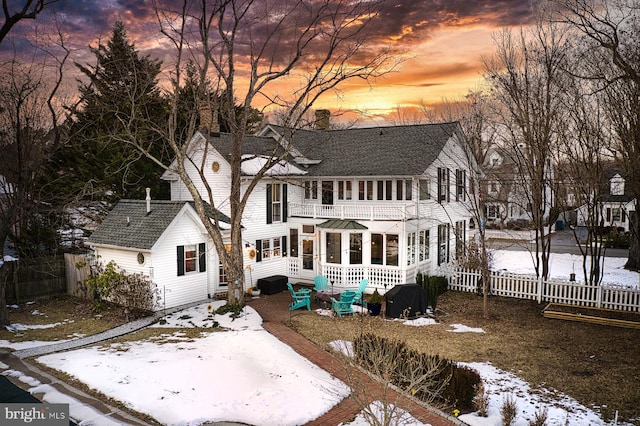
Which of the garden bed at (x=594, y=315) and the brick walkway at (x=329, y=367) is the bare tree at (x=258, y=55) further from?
the garden bed at (x=594, y=315)

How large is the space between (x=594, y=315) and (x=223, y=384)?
14.4 meters

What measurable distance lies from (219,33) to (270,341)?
470 inches

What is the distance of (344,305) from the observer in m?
16.9

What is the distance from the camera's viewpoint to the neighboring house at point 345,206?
66.6ft

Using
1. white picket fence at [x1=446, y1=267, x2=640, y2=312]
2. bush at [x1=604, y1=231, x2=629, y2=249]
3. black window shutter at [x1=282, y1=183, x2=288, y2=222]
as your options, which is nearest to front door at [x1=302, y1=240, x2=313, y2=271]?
black window shutter at [x1=282, y1=183, x2=288, y2=222]

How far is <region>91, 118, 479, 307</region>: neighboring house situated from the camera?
20.3 meters

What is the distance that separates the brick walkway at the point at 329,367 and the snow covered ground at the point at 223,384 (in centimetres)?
27

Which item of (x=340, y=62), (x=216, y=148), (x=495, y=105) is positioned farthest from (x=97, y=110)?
(x=495, y=105)

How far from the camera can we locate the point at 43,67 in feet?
52.5

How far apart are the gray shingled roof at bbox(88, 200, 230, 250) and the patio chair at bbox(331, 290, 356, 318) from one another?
7188 millimetres

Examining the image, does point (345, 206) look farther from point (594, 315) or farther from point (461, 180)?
point (594, 315)

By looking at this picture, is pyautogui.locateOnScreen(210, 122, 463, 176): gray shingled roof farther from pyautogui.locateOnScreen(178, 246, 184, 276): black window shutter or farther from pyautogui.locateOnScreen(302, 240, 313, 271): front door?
pyautogui.locateOnScreen(178, 246, 184, 276): black window shutter

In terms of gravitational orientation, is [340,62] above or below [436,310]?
above

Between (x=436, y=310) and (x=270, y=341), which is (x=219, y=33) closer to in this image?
(x=270, y=341)
